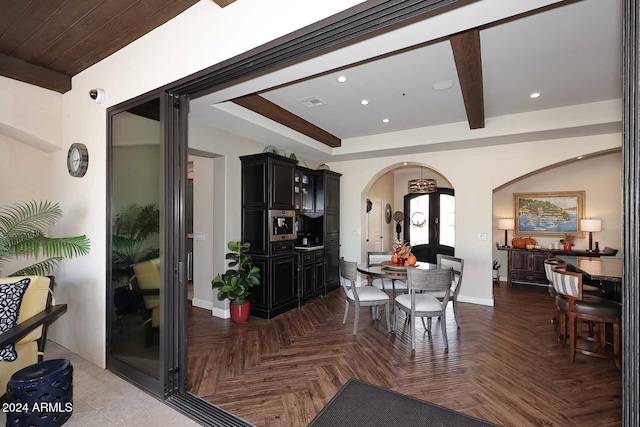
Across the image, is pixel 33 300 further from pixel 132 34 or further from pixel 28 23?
pixel 132 34

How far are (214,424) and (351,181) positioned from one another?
5.06 meters

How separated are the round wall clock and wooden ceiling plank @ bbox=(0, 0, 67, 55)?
Result: 36.1 inches

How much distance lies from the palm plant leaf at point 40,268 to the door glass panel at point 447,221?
8.37 metres

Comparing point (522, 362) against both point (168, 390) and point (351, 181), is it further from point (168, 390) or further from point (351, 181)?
point (351, 181)

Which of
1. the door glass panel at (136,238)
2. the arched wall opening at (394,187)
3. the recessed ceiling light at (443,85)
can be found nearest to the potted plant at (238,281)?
the door glass panel at (136,238)

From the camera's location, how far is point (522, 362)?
3.08 m

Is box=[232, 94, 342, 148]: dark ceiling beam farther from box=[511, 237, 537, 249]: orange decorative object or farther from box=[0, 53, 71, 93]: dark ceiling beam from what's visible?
box=[511, 237, 537, 249]: orange decorative object

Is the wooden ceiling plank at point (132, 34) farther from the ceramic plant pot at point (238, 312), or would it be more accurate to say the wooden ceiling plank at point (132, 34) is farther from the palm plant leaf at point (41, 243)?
the ceramic plant pot at point (238, 312)

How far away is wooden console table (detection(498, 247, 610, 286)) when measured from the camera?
20.1 ft

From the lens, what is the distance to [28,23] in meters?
2.34

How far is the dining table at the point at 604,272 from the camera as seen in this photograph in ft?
9.50

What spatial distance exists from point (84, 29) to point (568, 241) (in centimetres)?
797

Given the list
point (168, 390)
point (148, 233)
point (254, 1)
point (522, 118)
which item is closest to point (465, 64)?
point (254, 1)

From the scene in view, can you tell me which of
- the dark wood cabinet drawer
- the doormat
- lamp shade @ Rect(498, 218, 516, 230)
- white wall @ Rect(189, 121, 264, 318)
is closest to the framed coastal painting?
lamp shade @ Rect(498, 218, 516, 230)
